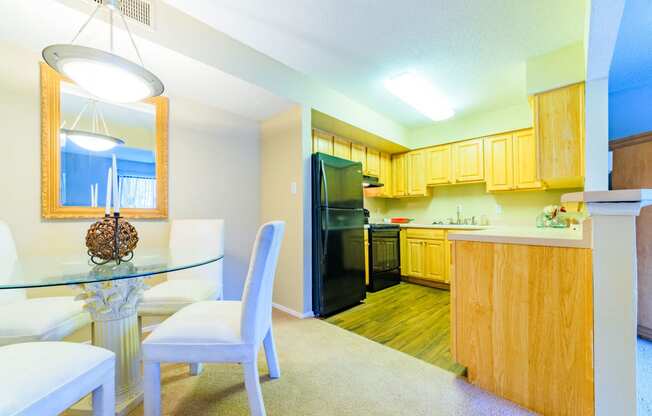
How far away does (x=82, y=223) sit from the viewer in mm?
1978

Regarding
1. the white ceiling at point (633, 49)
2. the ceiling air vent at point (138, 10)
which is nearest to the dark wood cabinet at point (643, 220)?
the white ceiling at point (633, 49)

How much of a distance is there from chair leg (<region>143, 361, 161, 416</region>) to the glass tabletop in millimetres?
408

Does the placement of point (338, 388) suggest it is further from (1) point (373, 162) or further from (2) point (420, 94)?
(1) point (373, 162)

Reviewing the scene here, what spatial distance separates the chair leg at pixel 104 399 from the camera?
3.11 feet

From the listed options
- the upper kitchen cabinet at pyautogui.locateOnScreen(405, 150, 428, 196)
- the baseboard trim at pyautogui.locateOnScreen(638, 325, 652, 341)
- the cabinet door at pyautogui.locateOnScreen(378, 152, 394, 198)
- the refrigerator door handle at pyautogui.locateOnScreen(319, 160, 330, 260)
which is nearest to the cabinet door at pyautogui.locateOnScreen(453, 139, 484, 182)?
the upper kitchen cabinet at pyautogui.locateOnScreen(405, 150, 428, 196)

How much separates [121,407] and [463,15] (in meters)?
3.28

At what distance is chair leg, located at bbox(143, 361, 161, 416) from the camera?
1087mm

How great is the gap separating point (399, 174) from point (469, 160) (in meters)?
1.15

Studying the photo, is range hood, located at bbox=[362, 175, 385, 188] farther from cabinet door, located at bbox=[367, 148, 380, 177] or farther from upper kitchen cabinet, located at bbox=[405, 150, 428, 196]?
upper kitchen cabinet, located at bbox=[405, 150, 428, 196]

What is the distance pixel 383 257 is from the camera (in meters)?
3.68

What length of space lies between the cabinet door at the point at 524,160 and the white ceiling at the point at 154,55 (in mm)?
3060

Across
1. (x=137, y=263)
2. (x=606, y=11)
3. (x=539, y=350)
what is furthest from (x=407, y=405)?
(x=606, y=11)

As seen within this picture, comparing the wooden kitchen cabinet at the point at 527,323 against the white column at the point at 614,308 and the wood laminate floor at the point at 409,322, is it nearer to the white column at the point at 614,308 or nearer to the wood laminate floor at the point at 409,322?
the white column at the point at 614,308

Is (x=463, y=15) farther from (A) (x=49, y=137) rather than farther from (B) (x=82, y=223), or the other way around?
(B) (x=82, y=223)
